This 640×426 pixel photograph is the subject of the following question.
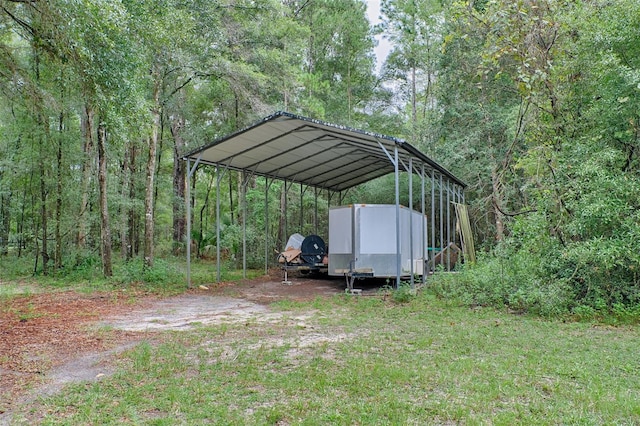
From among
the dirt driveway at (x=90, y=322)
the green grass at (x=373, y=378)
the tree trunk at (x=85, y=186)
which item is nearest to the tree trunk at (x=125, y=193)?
the tree trunk at (x=85, y=186)

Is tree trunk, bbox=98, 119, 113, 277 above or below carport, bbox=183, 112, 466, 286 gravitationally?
below

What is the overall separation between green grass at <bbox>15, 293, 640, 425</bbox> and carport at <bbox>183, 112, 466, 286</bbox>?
3.42 meters

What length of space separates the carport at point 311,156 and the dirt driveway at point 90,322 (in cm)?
173

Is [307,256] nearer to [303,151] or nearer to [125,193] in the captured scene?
[303,151]

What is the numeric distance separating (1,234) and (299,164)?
57.4 feet

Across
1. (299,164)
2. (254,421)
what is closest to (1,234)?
(299,164)

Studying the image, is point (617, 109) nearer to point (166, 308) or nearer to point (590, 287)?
point (590, 287)

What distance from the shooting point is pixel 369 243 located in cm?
958

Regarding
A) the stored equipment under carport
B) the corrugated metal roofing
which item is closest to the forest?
the corrugated metal roofing

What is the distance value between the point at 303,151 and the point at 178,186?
10005mm

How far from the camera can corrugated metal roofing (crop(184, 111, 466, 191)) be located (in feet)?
28.9

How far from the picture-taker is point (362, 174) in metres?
15.2

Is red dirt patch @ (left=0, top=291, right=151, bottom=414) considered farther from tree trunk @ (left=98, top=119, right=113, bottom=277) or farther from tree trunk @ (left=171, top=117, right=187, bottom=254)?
tree trunk @ (left=171, top=117, right=187, bottom=254)

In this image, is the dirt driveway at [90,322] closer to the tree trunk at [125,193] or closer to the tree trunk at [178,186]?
the tree trunk at [125,193]
